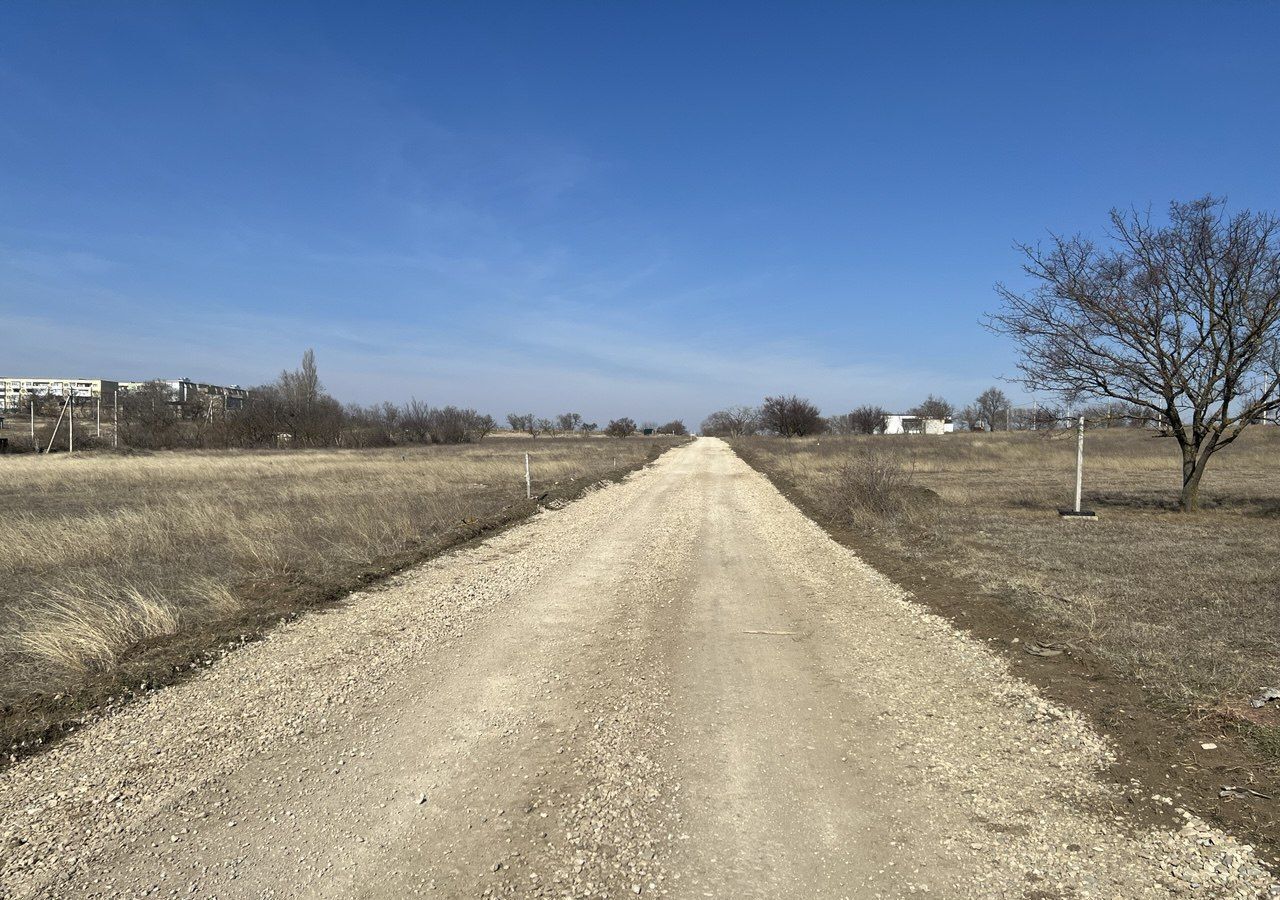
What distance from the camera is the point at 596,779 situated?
3617 mm

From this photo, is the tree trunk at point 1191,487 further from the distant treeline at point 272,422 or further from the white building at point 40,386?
the white building at point 40,386

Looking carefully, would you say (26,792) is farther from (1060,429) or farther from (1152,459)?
(1152,459)

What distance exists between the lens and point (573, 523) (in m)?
13.9

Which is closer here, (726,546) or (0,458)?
(726,546)

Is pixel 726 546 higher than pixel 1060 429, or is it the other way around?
pixel 1060 429

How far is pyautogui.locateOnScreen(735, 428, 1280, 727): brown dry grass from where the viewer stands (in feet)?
16.9

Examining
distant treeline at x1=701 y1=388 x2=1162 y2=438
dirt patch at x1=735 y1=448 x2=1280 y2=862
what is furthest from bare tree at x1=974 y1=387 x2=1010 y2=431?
dirt patch at x1=735 y1=448 x2=1280 y2=862

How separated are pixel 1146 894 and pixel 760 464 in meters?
32.6

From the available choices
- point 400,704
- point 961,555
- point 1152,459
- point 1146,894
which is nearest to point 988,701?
point 1146,894

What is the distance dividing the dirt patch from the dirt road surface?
0.53ft

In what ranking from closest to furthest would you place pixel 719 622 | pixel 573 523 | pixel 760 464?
pixel 719 622, pixel 573 523, pixel 760 464

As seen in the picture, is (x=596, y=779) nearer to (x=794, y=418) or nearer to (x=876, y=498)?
(x=876, y=498)

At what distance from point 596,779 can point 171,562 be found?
356 inches

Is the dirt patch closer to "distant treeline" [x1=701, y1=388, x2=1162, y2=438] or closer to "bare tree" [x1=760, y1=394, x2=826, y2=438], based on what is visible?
"distant treeline" [x1=701, y1=388, x2=1162, y2=438]
